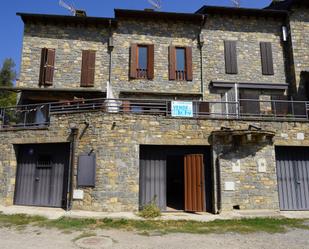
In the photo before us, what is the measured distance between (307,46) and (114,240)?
52.6 feet

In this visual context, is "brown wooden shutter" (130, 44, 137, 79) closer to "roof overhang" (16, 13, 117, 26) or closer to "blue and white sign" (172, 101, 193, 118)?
"roof overhang" (16, 13, 117, 26)

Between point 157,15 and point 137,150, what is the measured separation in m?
9.55

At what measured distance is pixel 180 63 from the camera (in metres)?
15.8

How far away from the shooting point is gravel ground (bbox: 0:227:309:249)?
621 centimetres

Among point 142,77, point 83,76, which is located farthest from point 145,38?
point 83,76

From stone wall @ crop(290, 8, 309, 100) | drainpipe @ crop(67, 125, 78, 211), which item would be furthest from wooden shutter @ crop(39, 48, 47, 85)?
stone wall @ crop(290, 8, 309, 100)

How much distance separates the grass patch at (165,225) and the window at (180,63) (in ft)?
30.0

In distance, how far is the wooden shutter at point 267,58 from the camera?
1581 centimetres

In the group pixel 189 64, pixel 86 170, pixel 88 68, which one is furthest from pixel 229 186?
pixel 88 68

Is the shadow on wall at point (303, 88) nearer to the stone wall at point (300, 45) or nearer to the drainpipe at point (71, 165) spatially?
the stone wall at point (300, 45)

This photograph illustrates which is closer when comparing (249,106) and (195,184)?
(195,184)

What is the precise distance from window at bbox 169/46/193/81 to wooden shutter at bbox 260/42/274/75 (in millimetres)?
4563

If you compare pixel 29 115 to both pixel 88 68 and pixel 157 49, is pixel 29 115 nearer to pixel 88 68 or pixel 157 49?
pixel 88 68

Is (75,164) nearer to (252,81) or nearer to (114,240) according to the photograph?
(114,240)
